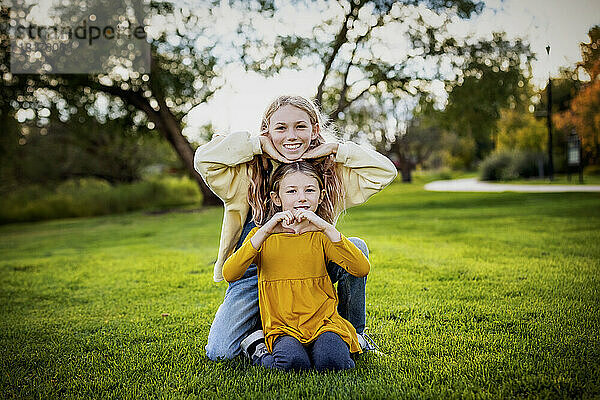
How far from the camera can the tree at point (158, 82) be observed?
12.4 metres

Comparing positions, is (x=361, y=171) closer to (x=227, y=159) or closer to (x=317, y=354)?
(x=227, y=159)

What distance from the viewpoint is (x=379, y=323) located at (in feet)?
10.5

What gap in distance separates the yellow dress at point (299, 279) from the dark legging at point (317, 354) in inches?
1.6

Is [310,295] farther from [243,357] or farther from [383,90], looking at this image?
[383,90]

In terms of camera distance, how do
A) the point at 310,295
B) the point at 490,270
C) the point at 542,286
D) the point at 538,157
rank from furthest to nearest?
the point at 538,157 < the point at 490,270 < the point at 542,286 < the point at 310,295

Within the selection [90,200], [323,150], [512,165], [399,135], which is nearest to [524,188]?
[512,165]

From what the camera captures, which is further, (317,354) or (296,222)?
(296,222)

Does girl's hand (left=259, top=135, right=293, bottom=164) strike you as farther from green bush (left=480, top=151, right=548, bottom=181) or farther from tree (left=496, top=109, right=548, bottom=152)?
green bush (left=480, top=151, right=548, bottom=181)

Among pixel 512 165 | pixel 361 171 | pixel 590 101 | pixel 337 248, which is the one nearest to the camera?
pixel 337 248

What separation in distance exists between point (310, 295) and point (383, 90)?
38.8ft

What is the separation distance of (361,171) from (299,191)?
422 mm

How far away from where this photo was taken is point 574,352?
2537 millimetres

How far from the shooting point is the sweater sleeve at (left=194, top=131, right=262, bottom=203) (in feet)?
8.59

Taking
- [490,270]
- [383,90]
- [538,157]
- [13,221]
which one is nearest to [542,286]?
[490,270]
